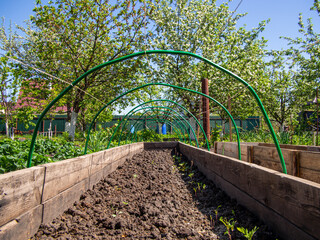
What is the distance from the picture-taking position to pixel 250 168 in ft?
7.53

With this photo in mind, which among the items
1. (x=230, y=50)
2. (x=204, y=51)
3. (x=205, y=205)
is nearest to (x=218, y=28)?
(x=230, y=50)

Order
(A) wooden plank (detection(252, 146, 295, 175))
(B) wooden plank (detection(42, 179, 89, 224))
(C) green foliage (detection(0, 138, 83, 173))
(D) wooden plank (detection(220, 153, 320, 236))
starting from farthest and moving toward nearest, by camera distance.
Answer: (A) wooden plank (detection(252, 146, 295, 175)) < (C) green foliage (detection(0, 138, 83, 173)) < (B) wooden plank (detection(42, 179, 89, 224)) < (D) wooden plank (detection(220, 153, 320, 236))

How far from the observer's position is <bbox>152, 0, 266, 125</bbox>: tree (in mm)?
12180

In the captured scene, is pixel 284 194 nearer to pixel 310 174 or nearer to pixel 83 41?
pixel 310 174

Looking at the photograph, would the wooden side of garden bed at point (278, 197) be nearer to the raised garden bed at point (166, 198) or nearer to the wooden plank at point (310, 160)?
the raised garden bed at point (166, 198)

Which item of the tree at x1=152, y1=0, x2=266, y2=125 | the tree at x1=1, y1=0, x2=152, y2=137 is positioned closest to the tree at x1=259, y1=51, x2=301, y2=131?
the tree at x1=152, y1=0, x2=266, y2=125

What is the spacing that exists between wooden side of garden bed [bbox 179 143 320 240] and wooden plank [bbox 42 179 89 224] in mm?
1877

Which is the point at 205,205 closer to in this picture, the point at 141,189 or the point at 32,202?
the point at 141,189

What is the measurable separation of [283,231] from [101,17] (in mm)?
9864

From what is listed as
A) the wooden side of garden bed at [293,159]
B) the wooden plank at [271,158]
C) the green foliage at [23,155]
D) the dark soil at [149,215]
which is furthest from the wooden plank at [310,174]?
the green foliage at [23,155]

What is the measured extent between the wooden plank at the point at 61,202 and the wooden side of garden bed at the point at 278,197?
6.16 feet

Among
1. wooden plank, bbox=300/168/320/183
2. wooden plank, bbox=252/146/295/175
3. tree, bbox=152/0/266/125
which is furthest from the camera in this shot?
tree, bbox=152/0/266/125

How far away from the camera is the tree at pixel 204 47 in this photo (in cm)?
1218

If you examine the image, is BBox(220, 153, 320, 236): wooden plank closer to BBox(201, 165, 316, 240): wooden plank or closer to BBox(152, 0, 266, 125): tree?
BBox(201, 165, 316, 240): wooden plank
